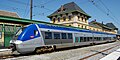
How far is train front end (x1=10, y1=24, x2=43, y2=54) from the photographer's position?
456 inches

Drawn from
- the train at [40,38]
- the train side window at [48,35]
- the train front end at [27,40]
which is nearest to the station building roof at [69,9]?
the train at [40,38]

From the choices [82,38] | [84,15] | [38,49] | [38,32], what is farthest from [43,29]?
[84,15]

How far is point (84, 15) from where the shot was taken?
5106 cm

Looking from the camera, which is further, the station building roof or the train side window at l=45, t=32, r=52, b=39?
the station building roof

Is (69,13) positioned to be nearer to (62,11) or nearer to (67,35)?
(62,11)

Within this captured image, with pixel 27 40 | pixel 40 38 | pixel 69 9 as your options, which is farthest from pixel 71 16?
pixel 27 40

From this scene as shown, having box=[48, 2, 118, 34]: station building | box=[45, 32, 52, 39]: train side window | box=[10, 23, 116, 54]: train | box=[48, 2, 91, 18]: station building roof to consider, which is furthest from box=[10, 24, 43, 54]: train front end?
box=[48, 2, 91, 18]: station building roof

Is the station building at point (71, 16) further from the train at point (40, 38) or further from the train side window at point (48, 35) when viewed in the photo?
the train side window at point (48, 35)

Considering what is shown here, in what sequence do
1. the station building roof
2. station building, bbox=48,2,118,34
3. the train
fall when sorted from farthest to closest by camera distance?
the station building roof, station building, bbox=48,2,118,34, the train

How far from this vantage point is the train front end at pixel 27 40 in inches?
456

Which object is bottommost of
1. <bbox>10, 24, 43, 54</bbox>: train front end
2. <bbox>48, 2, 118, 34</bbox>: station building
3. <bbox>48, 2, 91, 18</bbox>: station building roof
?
<bbox>10, 24, 43, 54</bbox>: train front end

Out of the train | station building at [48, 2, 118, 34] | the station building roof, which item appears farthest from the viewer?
the station building roof

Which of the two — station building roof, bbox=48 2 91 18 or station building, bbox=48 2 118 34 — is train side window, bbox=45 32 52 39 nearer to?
station building, bbox=48 2 118 34

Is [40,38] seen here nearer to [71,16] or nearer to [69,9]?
[71,16]
